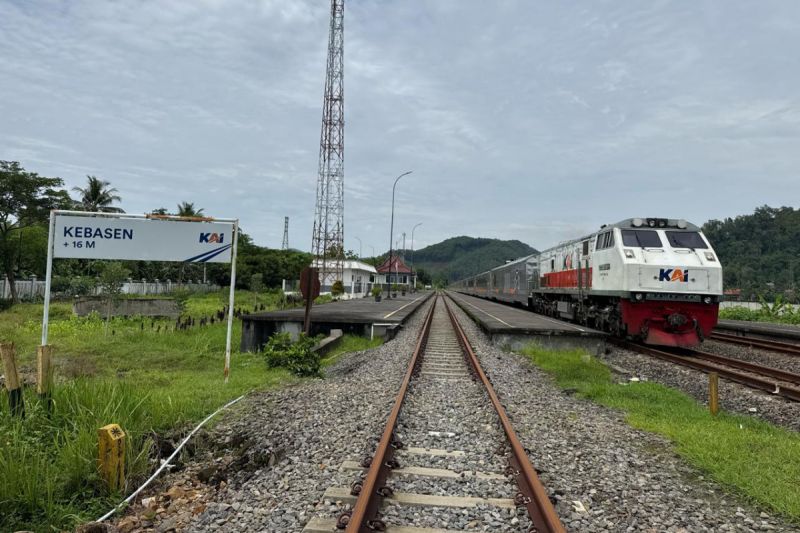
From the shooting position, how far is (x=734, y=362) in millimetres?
11680

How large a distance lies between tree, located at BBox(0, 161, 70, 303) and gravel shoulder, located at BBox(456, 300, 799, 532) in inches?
1235

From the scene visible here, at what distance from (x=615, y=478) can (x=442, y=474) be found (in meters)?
1.53

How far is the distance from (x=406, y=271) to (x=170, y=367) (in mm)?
85527

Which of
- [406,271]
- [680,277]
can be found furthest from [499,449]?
[406,271]

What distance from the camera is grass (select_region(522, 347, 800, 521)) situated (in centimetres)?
445

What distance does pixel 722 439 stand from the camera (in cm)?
576

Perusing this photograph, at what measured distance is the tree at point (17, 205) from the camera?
29281 mm

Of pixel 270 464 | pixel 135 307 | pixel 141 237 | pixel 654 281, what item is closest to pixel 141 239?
pixel 141 237

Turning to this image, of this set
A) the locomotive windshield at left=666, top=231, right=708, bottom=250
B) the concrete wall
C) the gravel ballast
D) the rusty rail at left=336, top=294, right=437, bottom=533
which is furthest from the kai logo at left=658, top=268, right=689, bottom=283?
the concrete wall

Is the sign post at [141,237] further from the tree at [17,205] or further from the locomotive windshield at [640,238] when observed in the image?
the tree at [17,205]

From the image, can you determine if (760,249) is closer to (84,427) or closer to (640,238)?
(640,238)

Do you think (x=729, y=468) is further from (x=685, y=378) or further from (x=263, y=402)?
(x=685, y=378)

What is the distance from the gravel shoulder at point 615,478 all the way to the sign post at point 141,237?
4.93 metres

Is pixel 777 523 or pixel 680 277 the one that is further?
pixel 680 277
